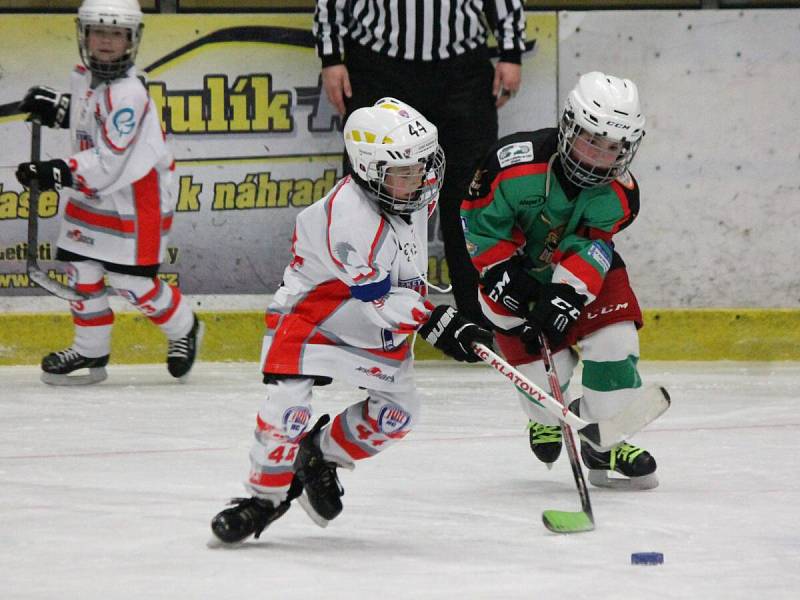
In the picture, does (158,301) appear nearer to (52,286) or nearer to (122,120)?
(52,286)

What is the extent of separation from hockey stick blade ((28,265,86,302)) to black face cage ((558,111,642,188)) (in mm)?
2127

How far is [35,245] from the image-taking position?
5.24 metres

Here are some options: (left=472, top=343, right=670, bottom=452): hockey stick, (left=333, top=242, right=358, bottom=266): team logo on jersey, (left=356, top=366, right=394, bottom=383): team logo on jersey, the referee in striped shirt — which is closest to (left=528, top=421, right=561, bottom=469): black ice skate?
(left=472, top=343, right=670, bottom=452): hockey stick

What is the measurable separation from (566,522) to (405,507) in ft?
1.35

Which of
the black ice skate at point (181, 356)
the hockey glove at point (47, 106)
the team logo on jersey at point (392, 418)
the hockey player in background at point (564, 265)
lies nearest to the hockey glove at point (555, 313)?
the hockey player in background at point (564, 265)

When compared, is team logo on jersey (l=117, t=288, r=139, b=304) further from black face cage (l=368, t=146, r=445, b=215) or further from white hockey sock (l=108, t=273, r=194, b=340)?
black face cage (l=368, t=146, r=445, b=215)

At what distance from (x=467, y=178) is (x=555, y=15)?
709 mm

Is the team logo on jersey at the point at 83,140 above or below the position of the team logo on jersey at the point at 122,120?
below

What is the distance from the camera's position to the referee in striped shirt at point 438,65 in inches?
207

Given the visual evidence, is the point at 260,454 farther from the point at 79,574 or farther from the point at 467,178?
the point at 467,178

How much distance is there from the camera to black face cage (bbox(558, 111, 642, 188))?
333 centimetres

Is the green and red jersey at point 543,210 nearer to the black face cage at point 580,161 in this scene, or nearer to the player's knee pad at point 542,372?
the black face cage at point 580,161

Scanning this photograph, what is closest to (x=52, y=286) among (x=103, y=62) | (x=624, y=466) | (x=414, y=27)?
(x=103, y=62)

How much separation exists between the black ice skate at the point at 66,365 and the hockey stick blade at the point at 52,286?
17 cm
